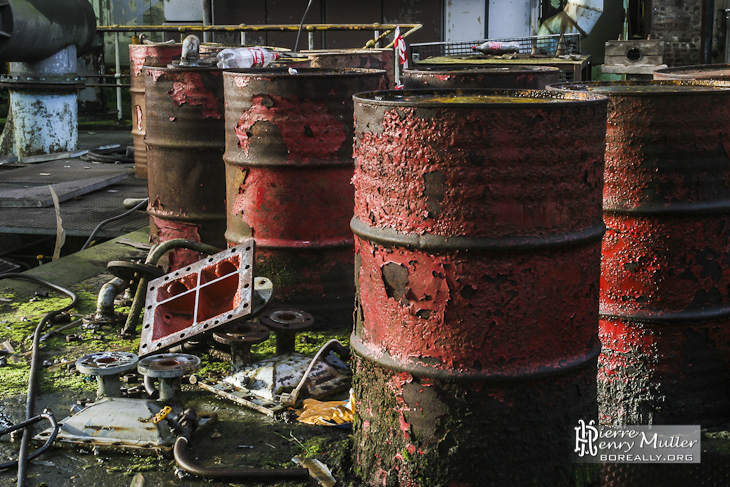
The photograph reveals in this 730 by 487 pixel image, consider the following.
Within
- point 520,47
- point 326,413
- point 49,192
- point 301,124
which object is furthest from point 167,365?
point 520,47

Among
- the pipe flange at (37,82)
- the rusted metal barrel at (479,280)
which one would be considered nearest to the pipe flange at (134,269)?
the rusted metal barrel at (479,280)

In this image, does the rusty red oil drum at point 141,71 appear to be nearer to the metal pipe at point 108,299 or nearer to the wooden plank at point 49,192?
the wooden plank at point 49,192

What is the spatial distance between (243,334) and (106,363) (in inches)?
A: 25.4

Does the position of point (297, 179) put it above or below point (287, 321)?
above

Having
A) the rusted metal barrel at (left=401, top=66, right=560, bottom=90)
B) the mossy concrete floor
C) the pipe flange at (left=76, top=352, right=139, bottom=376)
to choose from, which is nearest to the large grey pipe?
the mossy concrete floor

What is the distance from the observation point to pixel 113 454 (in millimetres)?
3004

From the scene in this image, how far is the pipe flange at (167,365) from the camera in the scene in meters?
3.22

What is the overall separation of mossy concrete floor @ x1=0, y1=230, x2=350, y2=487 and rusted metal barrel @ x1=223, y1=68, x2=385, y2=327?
32 cm

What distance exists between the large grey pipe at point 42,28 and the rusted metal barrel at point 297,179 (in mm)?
4799

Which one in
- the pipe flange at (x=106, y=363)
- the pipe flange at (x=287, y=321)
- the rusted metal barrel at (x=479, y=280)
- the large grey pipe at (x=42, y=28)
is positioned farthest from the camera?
the large grey pipe at (x=42, y=28)

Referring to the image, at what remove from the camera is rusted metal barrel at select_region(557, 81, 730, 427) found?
3.07 meters

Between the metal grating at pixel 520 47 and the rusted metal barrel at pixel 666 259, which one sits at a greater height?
the metal grating at pixel 520 47

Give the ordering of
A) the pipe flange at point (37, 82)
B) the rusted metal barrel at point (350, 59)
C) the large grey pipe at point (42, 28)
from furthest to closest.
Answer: the pipe flange at point (37, 82)
the large grey pipe at point (42, 28)
the rusted metal barrel at point (350, 59)

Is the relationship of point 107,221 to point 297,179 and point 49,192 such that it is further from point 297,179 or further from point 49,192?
point 297,179
